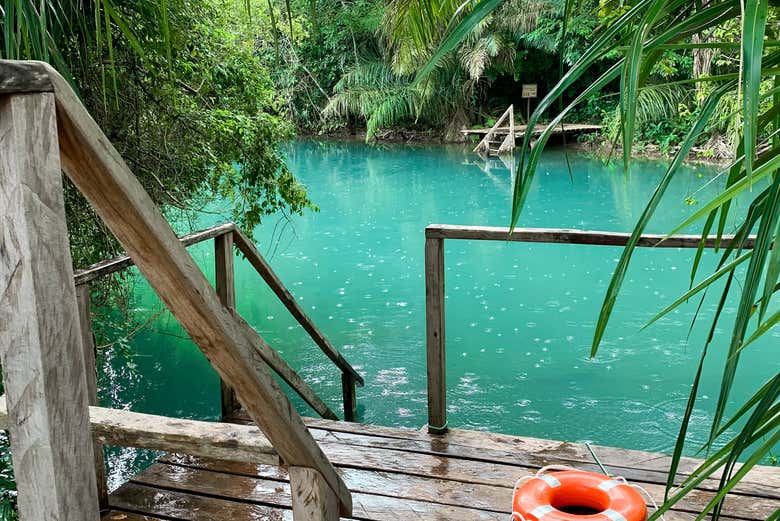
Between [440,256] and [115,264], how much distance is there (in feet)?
3.27

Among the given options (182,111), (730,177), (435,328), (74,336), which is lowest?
(435,328)

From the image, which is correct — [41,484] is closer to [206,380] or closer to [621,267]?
[621,267]

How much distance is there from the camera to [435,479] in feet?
7.73

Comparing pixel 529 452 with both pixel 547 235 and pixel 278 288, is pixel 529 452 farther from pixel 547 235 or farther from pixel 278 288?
pixel 278 288

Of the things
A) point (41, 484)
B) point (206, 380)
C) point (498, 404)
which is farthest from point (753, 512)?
point (206, 380)

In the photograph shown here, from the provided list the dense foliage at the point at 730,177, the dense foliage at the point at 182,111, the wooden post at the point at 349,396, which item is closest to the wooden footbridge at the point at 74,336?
the dense foliage at the point at 730,177

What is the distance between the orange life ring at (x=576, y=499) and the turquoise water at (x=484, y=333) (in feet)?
6.47

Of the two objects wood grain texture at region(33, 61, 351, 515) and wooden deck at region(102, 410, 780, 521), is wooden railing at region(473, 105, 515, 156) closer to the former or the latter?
wooden deck at region(102, 410, 780, 521)

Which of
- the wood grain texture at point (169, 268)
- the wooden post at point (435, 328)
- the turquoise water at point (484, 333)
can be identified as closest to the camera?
the wood grain texture at point (169, 268)

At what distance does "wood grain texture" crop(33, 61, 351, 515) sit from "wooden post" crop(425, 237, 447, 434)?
155 centimetres

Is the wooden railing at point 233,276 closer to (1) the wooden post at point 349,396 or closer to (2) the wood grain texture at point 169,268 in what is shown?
(1) the wooden post at point 349,396

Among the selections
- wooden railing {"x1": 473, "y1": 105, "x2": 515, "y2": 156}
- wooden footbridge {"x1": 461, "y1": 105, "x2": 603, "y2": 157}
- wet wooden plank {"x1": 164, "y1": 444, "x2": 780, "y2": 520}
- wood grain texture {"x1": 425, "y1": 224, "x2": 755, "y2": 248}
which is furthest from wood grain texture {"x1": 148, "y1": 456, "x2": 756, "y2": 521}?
wooden railing {"x1": 473, "y1": 105, "x2": 515, "y2": 156}

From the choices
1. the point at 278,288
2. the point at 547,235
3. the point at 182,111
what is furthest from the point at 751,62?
the point at 182,111

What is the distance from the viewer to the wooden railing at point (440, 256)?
239 centimetres
